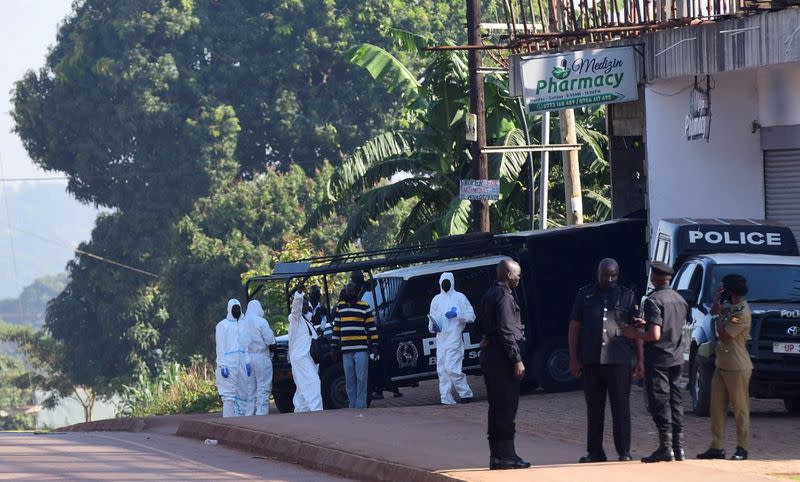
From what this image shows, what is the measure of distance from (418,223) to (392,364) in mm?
9805

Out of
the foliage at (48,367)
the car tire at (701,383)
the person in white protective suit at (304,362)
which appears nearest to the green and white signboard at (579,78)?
the person in white protective suit at (304,362)

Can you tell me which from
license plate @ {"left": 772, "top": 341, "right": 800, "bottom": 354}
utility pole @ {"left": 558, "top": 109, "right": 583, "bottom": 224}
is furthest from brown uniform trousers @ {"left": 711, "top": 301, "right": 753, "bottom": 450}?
utility pole @ {"left": 558, "top": 109, "right": 583, "bottom": 224}

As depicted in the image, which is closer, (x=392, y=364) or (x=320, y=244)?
(x=392, y=364)

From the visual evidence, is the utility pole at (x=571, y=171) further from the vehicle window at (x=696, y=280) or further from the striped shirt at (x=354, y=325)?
the vehicle window at (x=696, y=280)

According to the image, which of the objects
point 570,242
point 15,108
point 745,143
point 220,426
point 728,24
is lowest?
point 220,426

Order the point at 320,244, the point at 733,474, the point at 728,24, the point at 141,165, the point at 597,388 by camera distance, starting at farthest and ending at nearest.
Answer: the point at 141,165 → the point at 320,244 → the point at 728,24 → the point at 597,388 → the point at 733,474

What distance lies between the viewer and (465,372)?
70.7 ft

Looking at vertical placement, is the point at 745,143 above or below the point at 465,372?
above

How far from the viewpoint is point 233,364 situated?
21.3 metres

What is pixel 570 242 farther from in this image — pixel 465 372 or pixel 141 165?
pixel 141 165

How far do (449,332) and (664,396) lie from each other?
7874mm

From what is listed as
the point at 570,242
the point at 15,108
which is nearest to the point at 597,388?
the point at 570,242

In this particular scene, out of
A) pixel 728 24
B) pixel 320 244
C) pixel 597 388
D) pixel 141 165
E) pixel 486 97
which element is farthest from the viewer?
pixel 141 165

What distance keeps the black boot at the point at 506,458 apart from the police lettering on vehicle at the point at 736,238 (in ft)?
22.7
